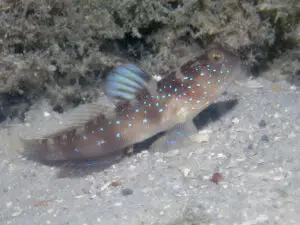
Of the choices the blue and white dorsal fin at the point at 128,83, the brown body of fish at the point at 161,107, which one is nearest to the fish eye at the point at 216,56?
the brown body of fish at the point at 161,107

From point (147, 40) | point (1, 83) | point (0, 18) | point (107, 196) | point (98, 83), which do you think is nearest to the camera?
point (107, 196)

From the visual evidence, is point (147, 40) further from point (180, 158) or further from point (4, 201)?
point (4, 201)

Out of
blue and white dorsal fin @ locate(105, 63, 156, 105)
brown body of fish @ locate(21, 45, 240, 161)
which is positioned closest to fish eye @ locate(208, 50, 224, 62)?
brown body of fish @ locate(21, 45, 240, 161)

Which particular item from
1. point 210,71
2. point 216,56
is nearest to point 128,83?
point 210,71

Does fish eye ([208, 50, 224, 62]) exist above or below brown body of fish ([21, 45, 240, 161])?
above

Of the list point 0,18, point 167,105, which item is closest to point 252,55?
point 167,105

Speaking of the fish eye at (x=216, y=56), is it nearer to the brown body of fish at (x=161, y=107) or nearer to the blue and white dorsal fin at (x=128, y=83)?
the brown body of fish at (x=161, y=107)

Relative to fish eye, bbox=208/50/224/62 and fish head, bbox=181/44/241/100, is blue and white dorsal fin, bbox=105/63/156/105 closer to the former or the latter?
fish head, bbox=181/44/241/100
